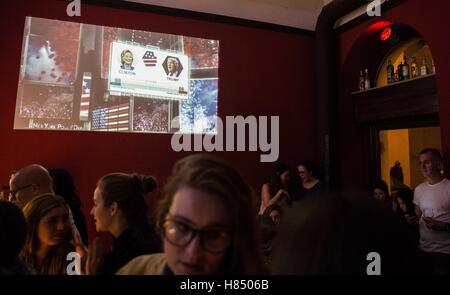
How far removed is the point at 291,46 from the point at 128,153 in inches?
101

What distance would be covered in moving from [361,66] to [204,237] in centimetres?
387

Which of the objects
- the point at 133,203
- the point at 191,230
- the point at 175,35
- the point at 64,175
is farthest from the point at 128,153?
the point at 191,230

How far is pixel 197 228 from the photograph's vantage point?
667 millimetres

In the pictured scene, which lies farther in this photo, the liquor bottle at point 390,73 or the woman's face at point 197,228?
the liquor bottle at point 390,73

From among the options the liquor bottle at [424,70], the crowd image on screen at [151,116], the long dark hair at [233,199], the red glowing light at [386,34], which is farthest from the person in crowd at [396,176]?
the long dark hair at [233,199]

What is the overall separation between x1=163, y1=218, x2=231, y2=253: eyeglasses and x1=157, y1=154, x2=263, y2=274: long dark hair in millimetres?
22

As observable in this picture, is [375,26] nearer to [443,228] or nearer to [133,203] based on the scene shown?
[443,228]

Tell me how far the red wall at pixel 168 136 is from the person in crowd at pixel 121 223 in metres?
1.94

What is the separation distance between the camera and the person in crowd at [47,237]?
3.76ft

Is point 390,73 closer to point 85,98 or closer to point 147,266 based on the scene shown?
point 85,98

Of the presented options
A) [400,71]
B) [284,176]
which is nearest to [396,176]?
[400,71]

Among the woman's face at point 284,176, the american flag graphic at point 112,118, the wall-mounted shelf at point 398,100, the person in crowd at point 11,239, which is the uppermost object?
the wall-mounted shelf at point 398,100

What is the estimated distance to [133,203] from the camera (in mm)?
1326

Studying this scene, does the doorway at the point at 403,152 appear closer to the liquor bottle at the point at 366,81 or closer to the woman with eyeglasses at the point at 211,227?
the liquor bottle at the point at 366,81
